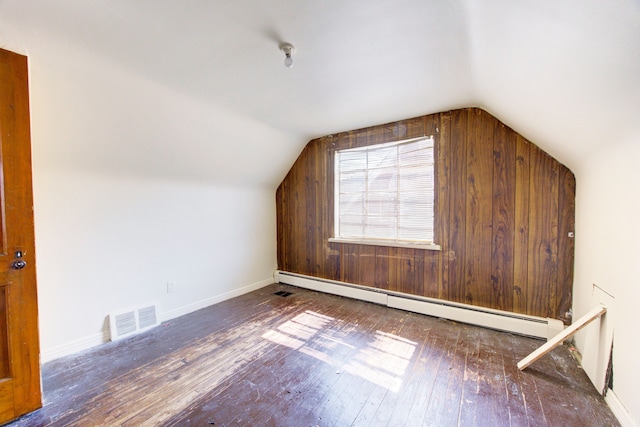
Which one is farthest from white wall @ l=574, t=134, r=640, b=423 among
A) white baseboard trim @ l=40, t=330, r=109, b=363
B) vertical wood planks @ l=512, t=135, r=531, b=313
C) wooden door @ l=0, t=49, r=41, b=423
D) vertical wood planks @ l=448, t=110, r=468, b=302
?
white baseboard trim @ l=40, t=330, r=109, b=363

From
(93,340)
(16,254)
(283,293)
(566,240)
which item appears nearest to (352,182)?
(283,293)

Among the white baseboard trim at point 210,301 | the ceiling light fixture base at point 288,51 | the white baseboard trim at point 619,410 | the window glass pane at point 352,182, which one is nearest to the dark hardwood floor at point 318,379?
the white baseboard trim at point 619,410

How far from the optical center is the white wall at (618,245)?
4.76 feet

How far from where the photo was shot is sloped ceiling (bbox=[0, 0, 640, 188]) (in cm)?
122

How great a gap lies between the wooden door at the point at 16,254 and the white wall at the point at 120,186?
29 cm

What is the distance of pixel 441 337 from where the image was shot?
2.48 m

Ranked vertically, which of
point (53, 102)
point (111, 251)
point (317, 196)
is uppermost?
point (53, 102)

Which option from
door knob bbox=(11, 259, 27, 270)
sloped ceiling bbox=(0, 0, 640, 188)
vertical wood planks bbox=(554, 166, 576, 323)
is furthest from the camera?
vertical wood planks bbox=(554, 166, 576, 323)

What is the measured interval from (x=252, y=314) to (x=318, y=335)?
3.10ft

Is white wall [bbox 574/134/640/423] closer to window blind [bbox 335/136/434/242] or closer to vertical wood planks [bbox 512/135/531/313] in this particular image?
vertical wood planks [bbox 512/135/531/313]

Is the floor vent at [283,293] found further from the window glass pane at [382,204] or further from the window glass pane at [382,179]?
the window glass pane at [382,179]

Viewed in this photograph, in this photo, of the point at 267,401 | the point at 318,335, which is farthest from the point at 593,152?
the point at 267,401

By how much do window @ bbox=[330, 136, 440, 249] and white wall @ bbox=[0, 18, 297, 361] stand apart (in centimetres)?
115

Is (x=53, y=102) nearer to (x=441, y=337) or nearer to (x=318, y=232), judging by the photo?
(x=318, y=232)
